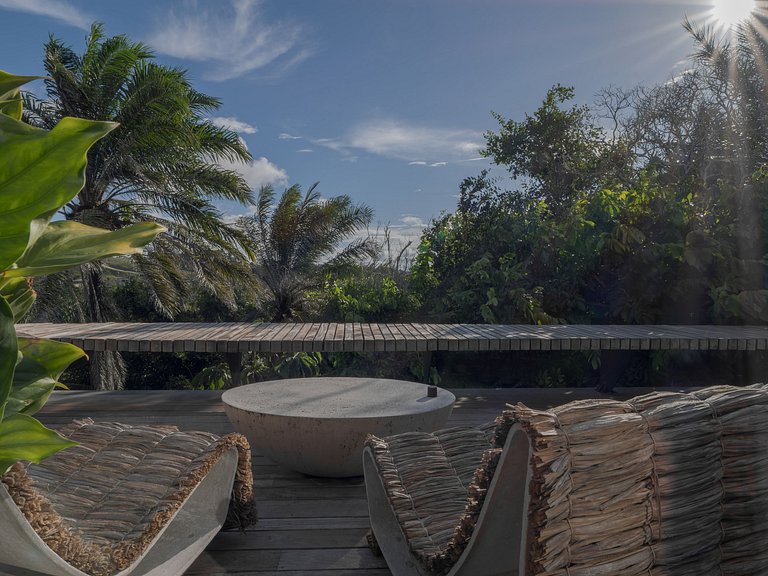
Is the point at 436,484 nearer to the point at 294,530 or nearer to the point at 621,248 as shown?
the point at 294,530

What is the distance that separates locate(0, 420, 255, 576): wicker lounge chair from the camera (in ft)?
3.43

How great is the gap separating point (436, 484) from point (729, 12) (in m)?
12.4

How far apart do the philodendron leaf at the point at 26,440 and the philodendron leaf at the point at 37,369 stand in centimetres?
3

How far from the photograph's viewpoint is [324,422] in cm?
210

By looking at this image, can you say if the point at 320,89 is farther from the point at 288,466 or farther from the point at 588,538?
the point at 588,538

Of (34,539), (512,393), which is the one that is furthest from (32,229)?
(512,393)

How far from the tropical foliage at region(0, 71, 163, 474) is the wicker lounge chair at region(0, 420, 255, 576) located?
0.50m

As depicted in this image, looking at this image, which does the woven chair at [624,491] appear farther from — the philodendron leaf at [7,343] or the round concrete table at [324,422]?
the round concrete table at [324,422]

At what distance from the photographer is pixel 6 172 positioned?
506 mm

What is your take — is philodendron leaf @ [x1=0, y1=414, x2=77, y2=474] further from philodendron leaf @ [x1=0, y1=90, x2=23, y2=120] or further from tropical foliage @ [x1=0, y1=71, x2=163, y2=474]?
philodendron leaf @ [x1=0, y1=90, x2=23, y2=120]

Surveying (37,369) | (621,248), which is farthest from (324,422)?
(621,248)

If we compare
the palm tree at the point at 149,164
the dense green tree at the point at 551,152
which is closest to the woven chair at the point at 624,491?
the palm tree at the point at 149,164

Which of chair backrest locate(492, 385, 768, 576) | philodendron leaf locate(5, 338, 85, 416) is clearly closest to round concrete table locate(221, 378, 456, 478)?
chair backrest locate(492, 385, 768, 576)

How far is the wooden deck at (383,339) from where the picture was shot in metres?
3.86
